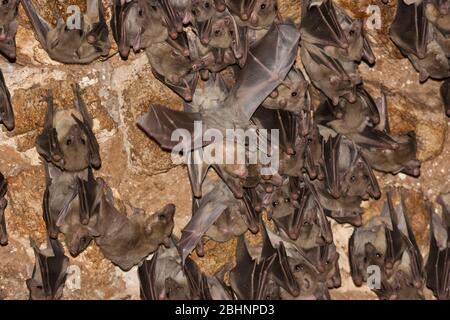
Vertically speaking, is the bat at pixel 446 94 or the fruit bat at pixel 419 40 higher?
the fruit bat at pixel 419 40

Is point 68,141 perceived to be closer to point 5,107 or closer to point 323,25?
point 5,107

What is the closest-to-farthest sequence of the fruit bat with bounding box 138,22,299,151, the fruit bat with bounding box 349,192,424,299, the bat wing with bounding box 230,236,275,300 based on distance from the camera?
the fruit bat with bounding box 138,22,299,151 < the bat wing with bounding box 230,236,275,300 < the fruit bat with bounding box 349,192,424,299

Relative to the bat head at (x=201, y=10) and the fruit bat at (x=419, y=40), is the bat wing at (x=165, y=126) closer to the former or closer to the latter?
the bat head at (x=201, y=10)

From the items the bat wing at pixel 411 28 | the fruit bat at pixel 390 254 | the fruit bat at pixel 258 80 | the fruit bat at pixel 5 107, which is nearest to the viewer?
the fruit bat at pixel 5 107

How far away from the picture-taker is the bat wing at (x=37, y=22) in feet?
19.6

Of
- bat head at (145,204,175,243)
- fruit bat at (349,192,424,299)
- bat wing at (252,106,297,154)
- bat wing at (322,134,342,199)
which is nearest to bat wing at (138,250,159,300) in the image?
bat head at (145,204,175,243)

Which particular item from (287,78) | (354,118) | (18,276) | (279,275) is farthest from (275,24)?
(18,276)

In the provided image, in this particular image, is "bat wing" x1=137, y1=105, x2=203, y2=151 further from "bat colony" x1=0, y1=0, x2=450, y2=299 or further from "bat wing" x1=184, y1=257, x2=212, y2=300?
"bat wing" x1=184, y1=257, x2=212, y2=300

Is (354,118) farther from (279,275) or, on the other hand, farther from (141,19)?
(141,19)

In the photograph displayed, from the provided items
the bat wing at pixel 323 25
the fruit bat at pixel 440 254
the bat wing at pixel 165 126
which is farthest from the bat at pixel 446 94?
the bat wing at pixel 165 126

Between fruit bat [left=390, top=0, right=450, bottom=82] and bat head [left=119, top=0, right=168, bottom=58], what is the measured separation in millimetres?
1626

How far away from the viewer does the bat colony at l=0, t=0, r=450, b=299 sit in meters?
6.04

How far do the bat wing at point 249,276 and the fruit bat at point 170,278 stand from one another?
218 mm

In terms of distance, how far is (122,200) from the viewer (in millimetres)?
6508
